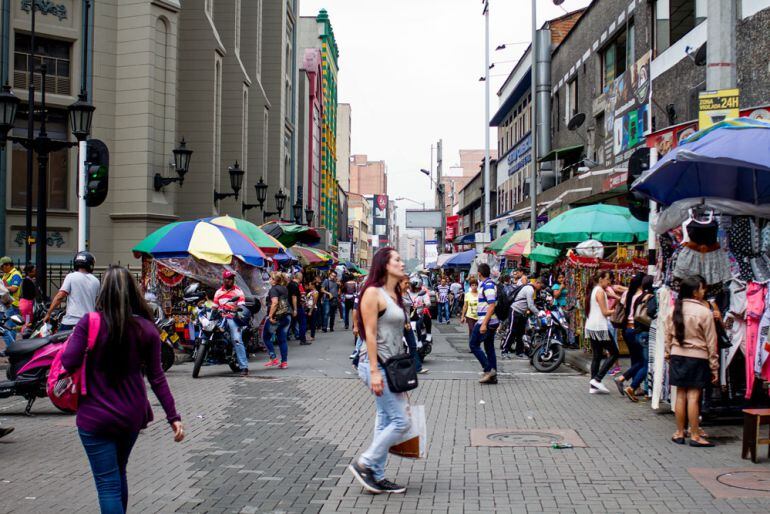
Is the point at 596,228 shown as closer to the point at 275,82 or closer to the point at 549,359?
the point at 549,359

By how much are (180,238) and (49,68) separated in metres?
9.39

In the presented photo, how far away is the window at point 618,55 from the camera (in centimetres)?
2380

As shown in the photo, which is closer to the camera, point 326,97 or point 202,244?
point 202,244

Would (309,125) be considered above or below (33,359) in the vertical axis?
above

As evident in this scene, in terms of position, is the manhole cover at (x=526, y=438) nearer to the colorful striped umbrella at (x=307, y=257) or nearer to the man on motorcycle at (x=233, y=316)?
the man on motorcycle at (x=233, y=316)

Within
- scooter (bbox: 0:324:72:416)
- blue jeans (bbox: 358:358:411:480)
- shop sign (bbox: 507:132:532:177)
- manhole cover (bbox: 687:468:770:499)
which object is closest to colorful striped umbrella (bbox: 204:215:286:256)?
scooter (bbox: 0:324:72:416)

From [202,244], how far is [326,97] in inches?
2537

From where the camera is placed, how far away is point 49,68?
75.0 feet

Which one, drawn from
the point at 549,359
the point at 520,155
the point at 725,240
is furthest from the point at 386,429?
the point at 520,155

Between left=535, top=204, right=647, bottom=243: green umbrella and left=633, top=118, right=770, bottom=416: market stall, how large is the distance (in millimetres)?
7040

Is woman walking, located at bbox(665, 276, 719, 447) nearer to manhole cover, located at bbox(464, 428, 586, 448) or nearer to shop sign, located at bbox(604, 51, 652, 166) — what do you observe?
manhole cover, located at bbox(464, 428, 586, 448)

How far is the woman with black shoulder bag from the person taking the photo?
632 cm

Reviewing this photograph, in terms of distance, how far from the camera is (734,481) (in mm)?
6660

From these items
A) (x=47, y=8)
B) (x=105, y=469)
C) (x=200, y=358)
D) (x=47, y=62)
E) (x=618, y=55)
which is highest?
(x=47, y=8)
